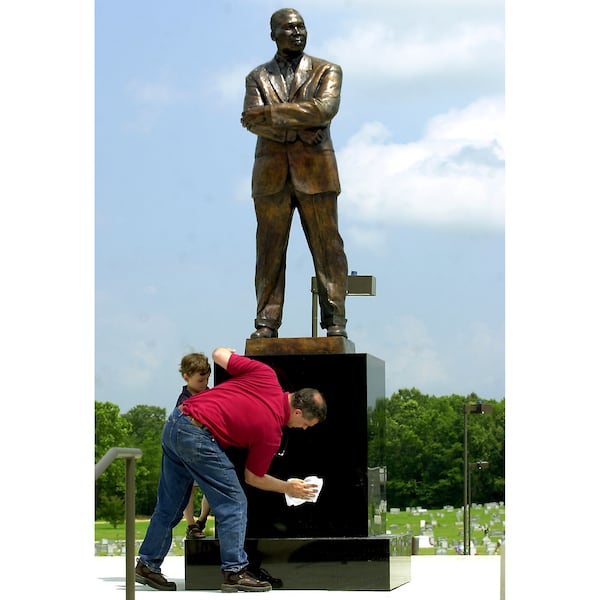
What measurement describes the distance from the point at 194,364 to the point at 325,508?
3.64 feet

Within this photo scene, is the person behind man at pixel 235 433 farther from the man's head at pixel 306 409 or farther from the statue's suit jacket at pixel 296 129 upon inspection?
the statue's suit jacket at pixel 296 129

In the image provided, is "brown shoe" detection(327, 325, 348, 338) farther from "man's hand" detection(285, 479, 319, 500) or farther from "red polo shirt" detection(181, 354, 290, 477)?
"man's hand" detection(285, 479, 319, 500)

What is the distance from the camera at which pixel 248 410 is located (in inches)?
288

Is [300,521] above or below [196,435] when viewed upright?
below

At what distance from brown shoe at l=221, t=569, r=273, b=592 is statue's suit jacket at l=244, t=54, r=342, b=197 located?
7.56ft

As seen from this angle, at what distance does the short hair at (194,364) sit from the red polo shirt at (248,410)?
0.31 m

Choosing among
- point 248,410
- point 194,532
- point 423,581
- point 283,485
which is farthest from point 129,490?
point 423,581

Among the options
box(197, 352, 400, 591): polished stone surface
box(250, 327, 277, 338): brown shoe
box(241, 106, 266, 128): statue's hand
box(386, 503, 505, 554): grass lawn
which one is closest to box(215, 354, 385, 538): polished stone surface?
box(197, 352, 400, 591): polished stone surface

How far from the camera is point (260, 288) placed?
8.34m

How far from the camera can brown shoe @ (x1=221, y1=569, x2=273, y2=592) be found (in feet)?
24.0

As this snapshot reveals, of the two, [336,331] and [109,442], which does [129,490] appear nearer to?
[336,331]
